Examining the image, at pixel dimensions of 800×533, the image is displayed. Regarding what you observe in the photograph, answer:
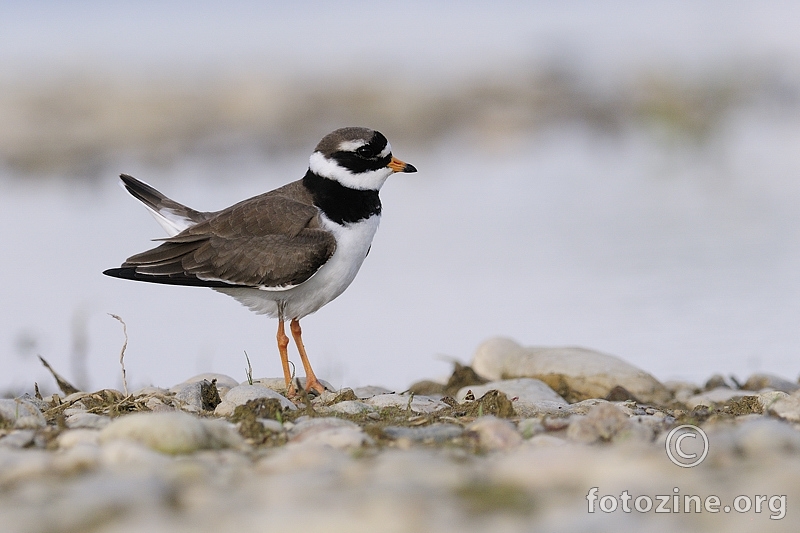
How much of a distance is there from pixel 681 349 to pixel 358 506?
6843 millimetres

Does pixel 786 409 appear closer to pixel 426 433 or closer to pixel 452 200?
pixel 426 433

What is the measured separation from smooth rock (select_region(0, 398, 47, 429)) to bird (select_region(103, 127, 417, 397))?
1953 millimetres

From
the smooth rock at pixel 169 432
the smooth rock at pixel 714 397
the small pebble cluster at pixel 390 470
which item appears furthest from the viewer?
the smooth rock at pixel 714 397

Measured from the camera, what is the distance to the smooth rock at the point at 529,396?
6.16 m

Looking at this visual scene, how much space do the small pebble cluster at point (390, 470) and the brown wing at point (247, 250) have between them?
1.49 m

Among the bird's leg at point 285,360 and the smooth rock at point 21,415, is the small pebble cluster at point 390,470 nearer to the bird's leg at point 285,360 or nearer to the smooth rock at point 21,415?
the smooth rock at point 21,415

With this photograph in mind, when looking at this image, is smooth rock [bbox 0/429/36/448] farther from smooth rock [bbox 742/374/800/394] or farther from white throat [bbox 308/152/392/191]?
smooth rock [bbox 742/374/800/394]

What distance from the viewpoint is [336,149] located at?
7.80 meters

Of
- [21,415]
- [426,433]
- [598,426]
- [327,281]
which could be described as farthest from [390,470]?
[327,281]

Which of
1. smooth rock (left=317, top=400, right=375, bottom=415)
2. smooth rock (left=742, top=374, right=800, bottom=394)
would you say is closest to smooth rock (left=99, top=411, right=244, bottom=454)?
smooth rock (left=317, top=400, right=375, bottom=415)

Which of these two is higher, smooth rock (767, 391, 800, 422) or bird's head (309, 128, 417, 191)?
bird's head (309, 128, 417, 191)

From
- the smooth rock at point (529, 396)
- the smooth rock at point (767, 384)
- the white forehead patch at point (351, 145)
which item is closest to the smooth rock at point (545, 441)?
the smooth rock at point (529, 396)

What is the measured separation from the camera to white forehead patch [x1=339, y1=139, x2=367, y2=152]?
780 cm

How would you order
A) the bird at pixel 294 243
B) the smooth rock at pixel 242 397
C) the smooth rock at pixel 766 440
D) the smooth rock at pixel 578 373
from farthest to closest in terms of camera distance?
1. the smooth rock at pixel 578 373
2. the bird at pixel 294 243
3. the smooth rock at pixel 242 397
4. the smooth rock at pixel 766 440
